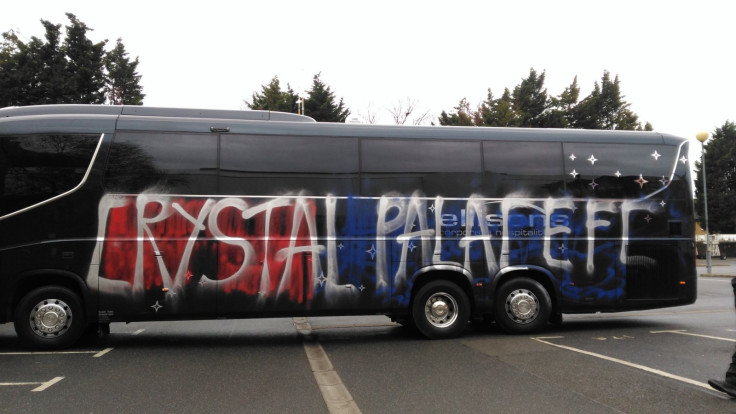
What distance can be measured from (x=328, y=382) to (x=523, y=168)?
16.8 feet

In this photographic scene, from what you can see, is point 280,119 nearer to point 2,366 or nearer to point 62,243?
point 62,243

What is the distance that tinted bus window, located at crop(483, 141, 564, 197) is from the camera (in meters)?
9.05

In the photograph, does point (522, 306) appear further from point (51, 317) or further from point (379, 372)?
point (51, 317)

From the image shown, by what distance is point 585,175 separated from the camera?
9391 millimetres

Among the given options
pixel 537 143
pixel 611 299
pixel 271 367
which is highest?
pixel 537 143

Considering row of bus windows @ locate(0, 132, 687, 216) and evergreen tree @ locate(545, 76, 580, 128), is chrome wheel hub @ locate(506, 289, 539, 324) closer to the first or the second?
row of bus windows @ locate(0, 132, 687, 216)

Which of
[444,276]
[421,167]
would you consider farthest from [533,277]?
[421,167]

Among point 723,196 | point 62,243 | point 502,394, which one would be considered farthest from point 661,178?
point 723,196

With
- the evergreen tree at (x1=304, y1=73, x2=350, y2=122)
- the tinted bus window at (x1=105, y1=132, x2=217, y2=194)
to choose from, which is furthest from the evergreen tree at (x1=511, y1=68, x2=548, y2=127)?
the tinted bus window at (x1=105, y1=132, x2=217, y2=194)

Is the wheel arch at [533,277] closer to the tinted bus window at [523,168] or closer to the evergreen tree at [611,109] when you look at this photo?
the tinted bus window at [523,168]

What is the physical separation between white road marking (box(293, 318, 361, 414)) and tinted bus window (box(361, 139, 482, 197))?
2.60 meters

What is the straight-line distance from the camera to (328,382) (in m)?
6.11

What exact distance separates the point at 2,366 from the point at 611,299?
930cm

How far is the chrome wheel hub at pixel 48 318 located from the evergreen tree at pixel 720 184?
70592 mm
